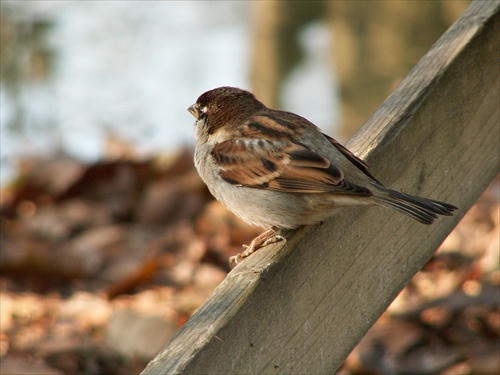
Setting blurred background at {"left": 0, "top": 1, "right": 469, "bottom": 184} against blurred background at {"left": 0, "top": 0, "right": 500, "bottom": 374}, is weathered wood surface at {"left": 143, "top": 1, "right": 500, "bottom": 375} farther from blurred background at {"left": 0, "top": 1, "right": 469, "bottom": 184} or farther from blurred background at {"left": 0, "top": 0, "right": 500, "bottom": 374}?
blurred background at {"left": 0, "top": 1, "right": 469, "bottom": 184}

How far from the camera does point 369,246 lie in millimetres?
2229

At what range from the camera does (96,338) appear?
3615 mm

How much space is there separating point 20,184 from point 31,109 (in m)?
5.91

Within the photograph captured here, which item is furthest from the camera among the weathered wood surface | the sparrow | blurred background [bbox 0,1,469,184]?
blurred background [bbox 0,1,469,184]

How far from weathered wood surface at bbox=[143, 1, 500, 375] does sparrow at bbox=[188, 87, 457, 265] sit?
0.11 m

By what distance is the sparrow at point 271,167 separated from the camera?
2.60 metres

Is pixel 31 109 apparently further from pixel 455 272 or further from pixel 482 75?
pixel 482 75

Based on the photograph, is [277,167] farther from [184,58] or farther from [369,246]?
[184,58]

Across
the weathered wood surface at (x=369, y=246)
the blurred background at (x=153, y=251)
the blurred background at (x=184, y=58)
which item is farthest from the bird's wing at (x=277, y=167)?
the blurred background at (x=184, y=58)

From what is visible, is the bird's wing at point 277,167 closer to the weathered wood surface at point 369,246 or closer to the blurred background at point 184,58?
the weathered wood surface at point 369,246

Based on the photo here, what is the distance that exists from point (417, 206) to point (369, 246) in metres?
0.16

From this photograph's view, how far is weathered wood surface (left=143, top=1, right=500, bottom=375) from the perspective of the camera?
1830mm

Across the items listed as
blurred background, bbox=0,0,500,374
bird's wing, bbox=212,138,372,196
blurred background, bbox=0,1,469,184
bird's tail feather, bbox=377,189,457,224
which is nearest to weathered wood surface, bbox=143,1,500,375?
bird's tail feather, bbox=377,189,457,224

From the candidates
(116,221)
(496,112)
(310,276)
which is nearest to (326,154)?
(496,112)
